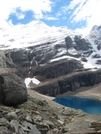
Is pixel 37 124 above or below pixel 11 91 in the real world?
below

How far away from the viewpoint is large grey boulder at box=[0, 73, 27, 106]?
99.8ft

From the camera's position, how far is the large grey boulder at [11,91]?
99.8ft

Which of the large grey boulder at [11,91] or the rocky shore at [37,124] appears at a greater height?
the large grey boulder at [11,91]

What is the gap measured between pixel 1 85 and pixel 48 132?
9612mm

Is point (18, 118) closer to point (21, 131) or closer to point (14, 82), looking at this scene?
point (21, 131)

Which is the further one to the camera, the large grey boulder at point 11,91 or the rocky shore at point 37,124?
the large grey boulder at point 11,91

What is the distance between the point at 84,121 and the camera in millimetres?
29844

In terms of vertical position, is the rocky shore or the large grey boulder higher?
the large grey boulder

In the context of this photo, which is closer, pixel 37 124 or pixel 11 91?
pixel 37 124

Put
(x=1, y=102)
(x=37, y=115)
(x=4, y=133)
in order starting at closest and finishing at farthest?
1. (x=4, y=133)
2. (x=37, y=115)
3. (x=1, y=102)

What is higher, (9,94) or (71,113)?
(9,94)

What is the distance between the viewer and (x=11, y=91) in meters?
30.6

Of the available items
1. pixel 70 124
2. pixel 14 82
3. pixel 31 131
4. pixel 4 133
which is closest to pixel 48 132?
pixel 31 131

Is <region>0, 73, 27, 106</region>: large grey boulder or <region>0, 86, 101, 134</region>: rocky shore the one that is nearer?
<region>0, 86, 101, 134</region>: rocky shore
